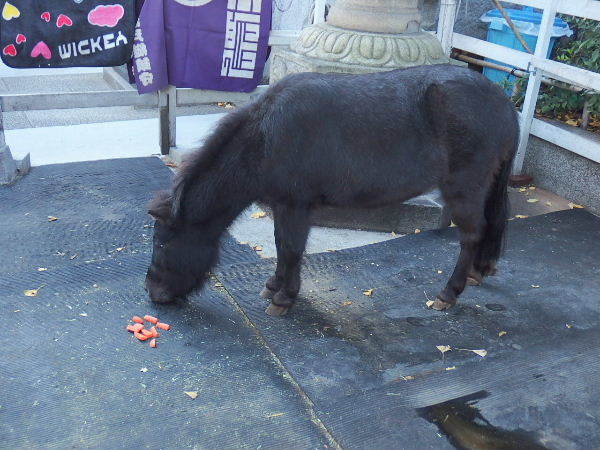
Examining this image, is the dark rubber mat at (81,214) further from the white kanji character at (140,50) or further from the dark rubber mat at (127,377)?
the white kanji character at (140,50)

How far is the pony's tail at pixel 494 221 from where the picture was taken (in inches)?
154

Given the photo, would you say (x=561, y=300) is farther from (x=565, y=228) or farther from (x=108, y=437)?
(x=108, y=437)

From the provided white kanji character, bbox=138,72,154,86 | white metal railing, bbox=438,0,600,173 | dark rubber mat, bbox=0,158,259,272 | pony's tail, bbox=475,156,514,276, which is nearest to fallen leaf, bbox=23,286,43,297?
dark rubber mat, bbox=0,158,259,272

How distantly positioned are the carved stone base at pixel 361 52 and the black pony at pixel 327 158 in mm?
1101

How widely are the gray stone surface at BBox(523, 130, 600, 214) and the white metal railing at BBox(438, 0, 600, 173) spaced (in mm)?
96

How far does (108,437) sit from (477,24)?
6.28 m

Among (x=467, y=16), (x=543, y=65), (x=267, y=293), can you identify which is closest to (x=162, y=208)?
(x=267, y=293)

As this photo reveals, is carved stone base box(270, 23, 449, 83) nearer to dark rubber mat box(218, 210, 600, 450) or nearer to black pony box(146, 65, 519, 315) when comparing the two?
black pony box(146, 65, 519, 315)

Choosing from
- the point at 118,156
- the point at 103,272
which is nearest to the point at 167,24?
the point at 118,156

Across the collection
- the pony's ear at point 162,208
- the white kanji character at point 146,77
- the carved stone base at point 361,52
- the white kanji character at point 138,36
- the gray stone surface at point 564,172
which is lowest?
the gray stone surface at point 564,172

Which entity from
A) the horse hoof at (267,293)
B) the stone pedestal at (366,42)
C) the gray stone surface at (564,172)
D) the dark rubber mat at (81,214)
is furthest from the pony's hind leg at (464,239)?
the gray stone surface at (564,172)

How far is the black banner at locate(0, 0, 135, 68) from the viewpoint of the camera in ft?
16.8

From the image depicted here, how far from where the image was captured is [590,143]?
5.21m

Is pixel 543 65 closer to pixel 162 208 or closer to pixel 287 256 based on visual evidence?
pixel 287 256
